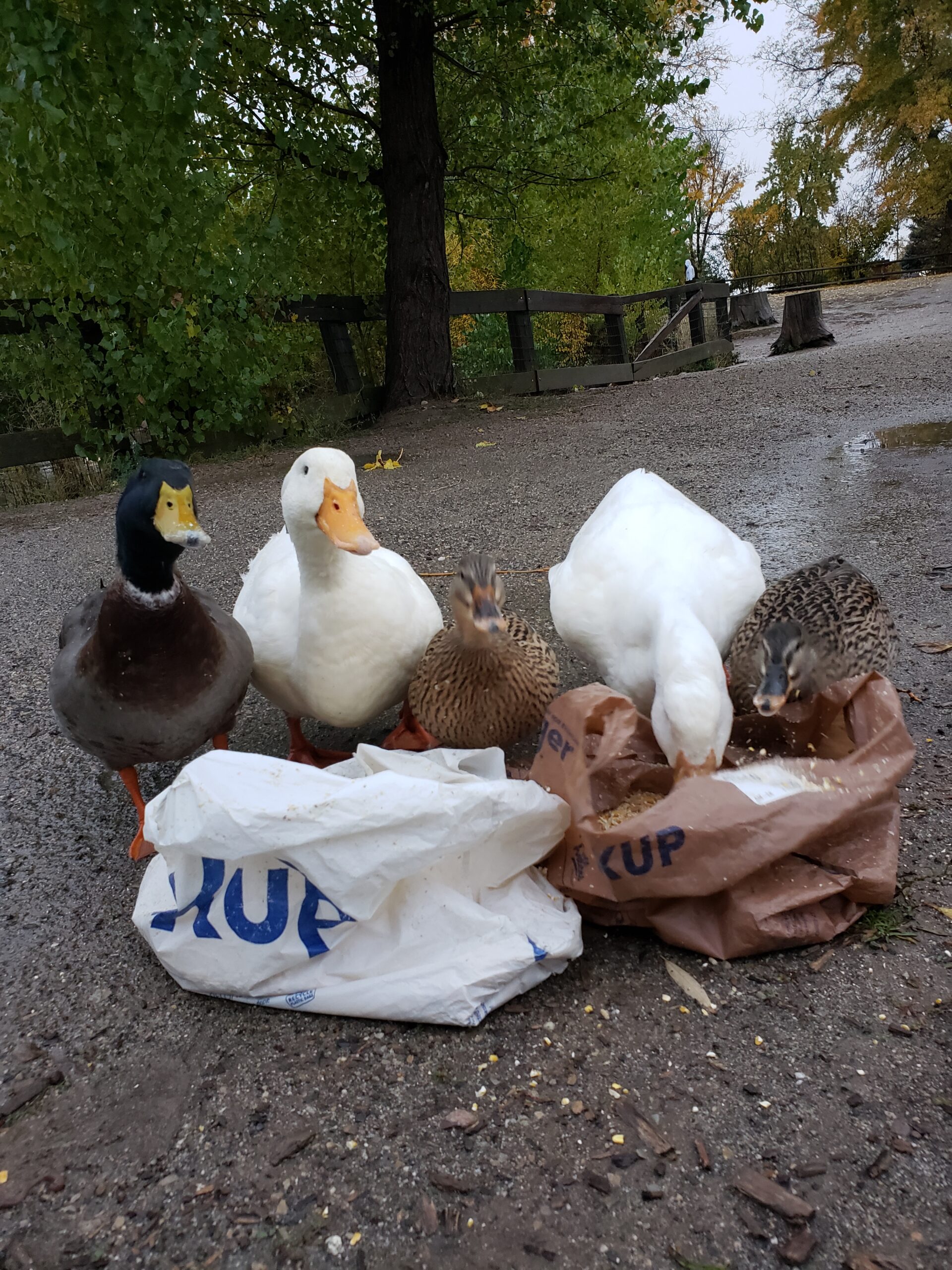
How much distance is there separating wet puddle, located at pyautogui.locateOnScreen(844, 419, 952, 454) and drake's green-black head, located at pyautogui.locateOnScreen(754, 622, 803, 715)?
3.60 m

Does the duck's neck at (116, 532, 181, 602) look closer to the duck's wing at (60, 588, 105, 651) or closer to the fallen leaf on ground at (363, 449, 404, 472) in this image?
the duck's wing at (60, 588, 105, 651)

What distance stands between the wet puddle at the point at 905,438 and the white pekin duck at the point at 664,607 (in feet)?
9.51

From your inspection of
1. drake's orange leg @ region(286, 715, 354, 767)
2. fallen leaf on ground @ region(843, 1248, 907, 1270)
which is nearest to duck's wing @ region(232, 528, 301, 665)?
drake's orange leg @ region(286, 715, 354, 767)

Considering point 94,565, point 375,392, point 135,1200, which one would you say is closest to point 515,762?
point 135,1200

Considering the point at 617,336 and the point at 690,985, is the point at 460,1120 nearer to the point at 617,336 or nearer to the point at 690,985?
the point at 690,985

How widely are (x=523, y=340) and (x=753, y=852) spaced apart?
9.23 m

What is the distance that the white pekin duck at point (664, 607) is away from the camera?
207 centimetres

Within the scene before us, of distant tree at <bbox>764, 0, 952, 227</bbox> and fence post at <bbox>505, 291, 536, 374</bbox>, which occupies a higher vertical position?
distant tree at <bbox>764, 0, 952, 227</bbox>

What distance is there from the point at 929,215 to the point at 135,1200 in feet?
93.5

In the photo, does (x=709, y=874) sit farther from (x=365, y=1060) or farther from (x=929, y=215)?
(x=929, y=215)

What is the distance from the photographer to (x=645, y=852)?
1796mm

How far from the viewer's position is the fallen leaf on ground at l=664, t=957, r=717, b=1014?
1.71 metres

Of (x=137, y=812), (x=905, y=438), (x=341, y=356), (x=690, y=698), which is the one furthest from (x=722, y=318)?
(x=137, y=812)

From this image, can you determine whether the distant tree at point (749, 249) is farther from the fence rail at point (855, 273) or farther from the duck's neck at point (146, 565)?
the duck's neck at point (146, 565)
